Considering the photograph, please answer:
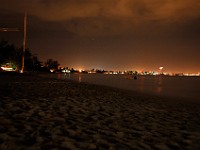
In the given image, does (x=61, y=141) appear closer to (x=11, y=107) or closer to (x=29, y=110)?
(x=29, y=110)

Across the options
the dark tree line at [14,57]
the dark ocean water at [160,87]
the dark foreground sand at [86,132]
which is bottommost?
the dark ocean water at [160,87]

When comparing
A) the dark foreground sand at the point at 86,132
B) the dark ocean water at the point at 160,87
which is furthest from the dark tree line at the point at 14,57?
the dark foreground sand at the point at 86,132

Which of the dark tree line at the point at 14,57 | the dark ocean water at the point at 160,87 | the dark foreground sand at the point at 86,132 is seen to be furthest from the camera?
the dark tree line at the point at 14,57

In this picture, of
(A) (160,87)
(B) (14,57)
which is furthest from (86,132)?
(B) (14,57)

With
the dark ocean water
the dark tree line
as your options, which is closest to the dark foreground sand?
the dark ocean water

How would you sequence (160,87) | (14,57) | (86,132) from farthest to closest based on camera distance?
(14,57) < (160,87) < (86,132)

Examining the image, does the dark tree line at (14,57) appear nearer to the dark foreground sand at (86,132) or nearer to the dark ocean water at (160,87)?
the dark ocean water at (160,87)

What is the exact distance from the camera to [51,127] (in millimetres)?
6855

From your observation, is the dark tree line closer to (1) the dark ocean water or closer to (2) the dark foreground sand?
(1) the dark ocean water

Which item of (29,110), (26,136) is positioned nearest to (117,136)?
(26,136)

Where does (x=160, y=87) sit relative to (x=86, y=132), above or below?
below

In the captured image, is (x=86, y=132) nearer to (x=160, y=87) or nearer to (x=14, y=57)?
(x=160, y=87)

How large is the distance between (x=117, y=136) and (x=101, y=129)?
786 mm

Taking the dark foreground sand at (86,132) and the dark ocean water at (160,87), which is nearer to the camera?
the dark foreground sand at (86,132)
